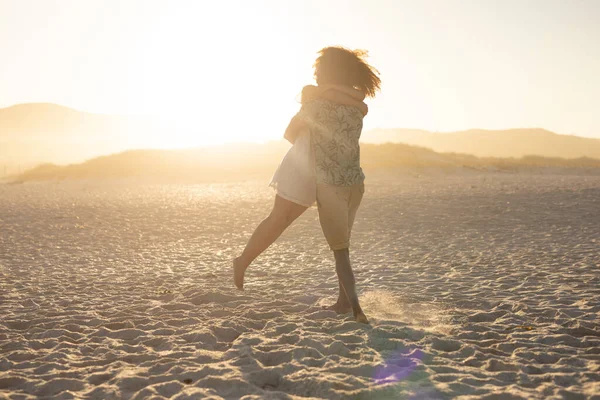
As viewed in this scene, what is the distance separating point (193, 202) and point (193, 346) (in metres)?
11.8

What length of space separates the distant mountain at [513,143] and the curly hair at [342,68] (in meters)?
70.1

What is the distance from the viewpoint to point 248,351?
3.32 m

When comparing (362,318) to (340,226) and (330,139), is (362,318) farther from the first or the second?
(330,139)

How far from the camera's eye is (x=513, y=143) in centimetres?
8375

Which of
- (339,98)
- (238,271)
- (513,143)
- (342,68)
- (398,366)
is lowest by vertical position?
(398,366)

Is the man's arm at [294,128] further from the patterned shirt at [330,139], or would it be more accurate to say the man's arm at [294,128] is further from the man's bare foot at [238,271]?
the man's bare foot at [238,271]

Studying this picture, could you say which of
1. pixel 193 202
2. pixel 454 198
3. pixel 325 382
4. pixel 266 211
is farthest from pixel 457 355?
pixel 193 202

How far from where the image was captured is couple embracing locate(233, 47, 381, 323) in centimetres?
374

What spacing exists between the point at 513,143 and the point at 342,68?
284 feet

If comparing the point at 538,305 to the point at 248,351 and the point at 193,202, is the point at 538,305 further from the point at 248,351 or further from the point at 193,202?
the point at 193,202

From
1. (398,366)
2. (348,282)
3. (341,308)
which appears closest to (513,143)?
(341,308)

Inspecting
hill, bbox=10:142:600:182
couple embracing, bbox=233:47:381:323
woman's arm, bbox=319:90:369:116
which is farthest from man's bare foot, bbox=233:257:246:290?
hill, bbox=10:142:600:182

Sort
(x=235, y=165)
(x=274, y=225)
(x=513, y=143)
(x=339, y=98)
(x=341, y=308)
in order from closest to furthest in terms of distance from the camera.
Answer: (x=339, y=98) < (x=274, y=225) < (x=341, y=308) < (x=235, y=165) < (x=513, y=143)

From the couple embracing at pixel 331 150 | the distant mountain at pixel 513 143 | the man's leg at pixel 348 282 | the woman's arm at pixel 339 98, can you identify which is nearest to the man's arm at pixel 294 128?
the couple embracing at pixel 331 150
